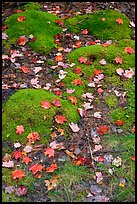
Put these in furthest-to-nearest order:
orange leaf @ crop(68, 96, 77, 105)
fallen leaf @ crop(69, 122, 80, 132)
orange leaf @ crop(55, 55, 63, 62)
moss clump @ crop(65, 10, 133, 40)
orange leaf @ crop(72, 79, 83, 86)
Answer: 1. moss clump @ crop(65, 10, 133, 40)
2. orange leaf @ crop(55, 55, 63, 62)
3. orange leaf @ crop(72, 79, 83, 86)
4. orange leaf @ crop(68, 96, 77, 105)
5. fallen leaf @ crop(69, 122, 80, 132)

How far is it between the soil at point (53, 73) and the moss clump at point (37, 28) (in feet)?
0.52

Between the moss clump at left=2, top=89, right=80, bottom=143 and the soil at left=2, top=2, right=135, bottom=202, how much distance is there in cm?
24

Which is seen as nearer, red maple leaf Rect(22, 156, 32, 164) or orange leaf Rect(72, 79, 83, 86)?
red maple leaf Rect(22, 156, 32, 164)

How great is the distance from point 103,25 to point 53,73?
68.6 inches

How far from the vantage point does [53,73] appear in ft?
19.3

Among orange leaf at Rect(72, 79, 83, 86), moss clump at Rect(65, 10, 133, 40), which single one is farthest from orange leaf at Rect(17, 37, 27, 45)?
orange leaf at Rect(72, 79, 83, 86)

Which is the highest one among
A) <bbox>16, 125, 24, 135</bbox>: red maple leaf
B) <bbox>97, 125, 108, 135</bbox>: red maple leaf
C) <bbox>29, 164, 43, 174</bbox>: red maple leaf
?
<bbox>97, 125, 108, 135</bbox>: red maple leaf

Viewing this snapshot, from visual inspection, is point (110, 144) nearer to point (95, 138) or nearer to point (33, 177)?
point (95, 138)

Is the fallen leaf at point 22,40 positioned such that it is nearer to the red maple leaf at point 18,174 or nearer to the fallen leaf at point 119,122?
the fallen leaf at point 119,122

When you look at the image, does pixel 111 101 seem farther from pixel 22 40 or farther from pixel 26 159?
pixel 22 40

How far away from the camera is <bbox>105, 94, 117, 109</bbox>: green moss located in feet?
17.1

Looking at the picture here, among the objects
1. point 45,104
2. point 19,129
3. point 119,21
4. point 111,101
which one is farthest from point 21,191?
point 119,21

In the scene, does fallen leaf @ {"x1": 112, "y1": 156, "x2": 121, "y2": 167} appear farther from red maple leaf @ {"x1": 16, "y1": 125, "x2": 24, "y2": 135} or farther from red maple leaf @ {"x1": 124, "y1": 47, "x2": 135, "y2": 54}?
red maple leaf @ {"x1": 124, "y1": 47, "x2": 135, "y2": 54}

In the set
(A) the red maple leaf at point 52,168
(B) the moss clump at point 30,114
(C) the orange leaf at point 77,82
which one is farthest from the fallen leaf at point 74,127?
(C) the orange leaf at point 77,82
